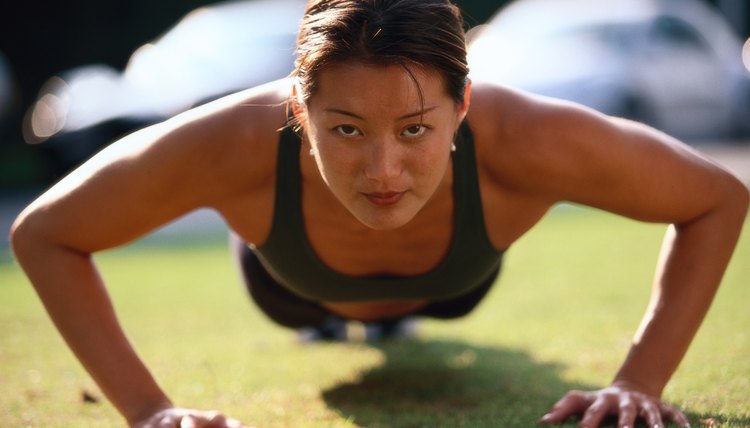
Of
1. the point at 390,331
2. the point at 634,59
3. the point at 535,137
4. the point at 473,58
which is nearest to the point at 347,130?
the point at 535,137

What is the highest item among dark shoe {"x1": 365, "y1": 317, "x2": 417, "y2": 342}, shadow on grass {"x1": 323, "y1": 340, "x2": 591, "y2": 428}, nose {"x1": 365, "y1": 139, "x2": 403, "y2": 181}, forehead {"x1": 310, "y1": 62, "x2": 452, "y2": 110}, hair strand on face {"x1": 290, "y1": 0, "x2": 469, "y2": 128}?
hair strand on face {"x1": 290, "y1": 0, "x2": 469, "y2": 128}

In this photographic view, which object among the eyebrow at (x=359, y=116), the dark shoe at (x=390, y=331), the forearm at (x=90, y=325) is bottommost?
the dark shoe at (x=390, y=331)

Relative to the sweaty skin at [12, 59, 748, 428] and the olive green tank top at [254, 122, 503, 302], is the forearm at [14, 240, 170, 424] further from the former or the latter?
the olive green tank top at [254, 122, 503, 302]

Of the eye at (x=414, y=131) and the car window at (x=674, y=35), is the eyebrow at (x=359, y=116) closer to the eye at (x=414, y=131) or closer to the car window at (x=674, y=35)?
the eye at (x=414, y=131)

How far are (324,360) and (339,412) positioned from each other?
806 mm

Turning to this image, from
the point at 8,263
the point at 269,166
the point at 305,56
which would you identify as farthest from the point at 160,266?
the point at 305,56

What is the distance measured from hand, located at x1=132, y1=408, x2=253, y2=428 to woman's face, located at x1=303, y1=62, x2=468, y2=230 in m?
0.58

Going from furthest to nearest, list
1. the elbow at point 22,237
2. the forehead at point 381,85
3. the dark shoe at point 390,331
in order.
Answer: the dark shoe at point 390,331, the elbow at point 22,237, the forehead at point 381,85

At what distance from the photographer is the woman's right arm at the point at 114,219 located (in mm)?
2252

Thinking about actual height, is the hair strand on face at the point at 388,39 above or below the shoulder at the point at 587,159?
above

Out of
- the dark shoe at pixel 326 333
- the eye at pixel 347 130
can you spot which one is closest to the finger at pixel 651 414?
the eye at pixel 347 130

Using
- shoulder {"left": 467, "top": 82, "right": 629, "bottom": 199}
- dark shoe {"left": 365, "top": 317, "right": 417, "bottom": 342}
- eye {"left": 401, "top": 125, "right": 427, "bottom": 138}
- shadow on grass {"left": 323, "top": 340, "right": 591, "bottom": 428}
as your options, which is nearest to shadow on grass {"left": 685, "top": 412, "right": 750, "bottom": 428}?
shadow on grass {"left": 323, "top": 340, "right": 591, "bottom": 428}

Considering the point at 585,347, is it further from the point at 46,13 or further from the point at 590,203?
the point at 46,13

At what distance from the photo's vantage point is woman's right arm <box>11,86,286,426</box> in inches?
88.7
